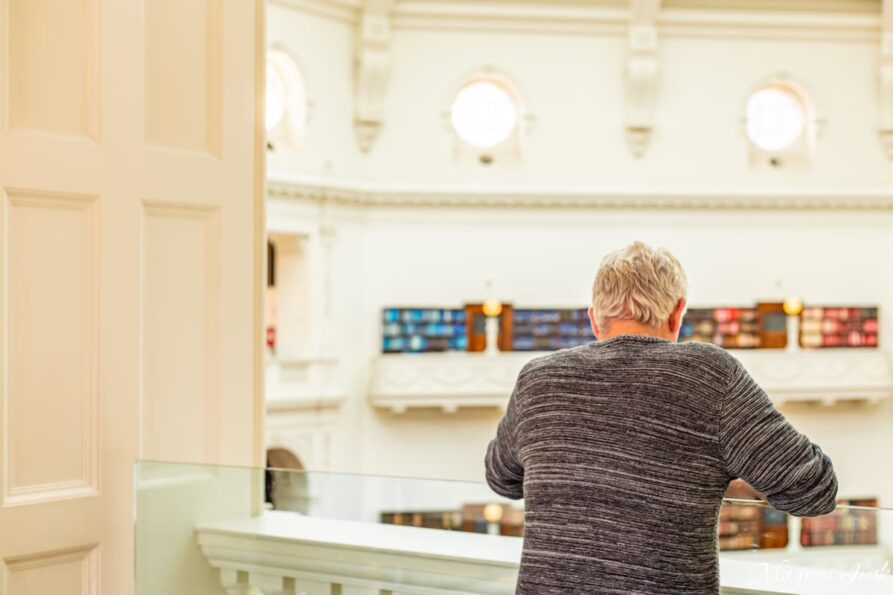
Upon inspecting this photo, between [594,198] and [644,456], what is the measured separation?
1639cm

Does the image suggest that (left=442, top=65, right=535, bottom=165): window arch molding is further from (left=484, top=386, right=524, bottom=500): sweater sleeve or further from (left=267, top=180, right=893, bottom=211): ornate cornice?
(left=484, top=386, right=524, bottom=500): sweater sleeve

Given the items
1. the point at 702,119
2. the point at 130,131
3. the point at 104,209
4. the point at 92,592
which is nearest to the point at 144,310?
the point at 104,209

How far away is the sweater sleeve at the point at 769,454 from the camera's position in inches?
79.7

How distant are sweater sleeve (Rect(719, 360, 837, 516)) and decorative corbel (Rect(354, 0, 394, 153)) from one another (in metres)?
15.9

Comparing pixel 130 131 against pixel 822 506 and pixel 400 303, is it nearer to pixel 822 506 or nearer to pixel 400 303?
pixel 822 506

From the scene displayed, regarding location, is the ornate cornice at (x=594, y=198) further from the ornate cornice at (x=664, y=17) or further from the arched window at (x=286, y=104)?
the ornate cornice at (x=664, y=17)

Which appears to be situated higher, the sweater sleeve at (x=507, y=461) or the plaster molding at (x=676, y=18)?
the plaster molding at (x=676, y=18)

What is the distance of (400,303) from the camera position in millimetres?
17984

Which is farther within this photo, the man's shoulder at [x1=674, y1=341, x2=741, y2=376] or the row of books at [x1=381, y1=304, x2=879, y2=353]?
the row of books at [x1=381, y1=304, x2=879, y2=353]

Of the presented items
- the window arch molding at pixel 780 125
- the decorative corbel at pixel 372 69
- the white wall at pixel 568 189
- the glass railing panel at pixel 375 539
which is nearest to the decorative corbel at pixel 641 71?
the white wall at pixel 568 189

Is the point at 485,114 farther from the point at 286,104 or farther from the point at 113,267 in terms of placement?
the point at 113,267

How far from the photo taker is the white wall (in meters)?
17.7

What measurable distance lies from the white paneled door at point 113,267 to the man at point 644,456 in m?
1.41

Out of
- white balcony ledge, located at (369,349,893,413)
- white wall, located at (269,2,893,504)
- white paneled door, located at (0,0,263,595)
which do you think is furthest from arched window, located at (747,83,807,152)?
white paneled door, located at (0,0,263,595)
